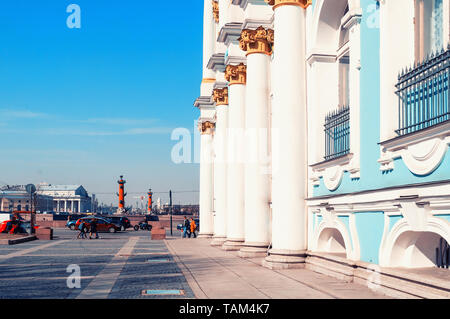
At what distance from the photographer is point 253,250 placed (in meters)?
21.2

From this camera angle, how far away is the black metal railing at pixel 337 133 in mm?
15289

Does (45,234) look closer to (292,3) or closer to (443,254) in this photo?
(292,3)

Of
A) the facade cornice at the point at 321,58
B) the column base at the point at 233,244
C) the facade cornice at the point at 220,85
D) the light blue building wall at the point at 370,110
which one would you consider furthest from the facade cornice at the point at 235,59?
the light blue building wall at the point at 370,110

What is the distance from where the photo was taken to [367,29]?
13469mm

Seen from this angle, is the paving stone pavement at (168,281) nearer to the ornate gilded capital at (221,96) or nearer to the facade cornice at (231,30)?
the facade cornice at (231,30)

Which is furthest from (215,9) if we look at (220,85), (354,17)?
(354,17)

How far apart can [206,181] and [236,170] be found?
1303 cm

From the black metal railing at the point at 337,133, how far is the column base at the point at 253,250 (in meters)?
5.59

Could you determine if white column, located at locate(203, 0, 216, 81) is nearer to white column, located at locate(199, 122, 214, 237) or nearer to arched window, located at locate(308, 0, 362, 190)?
white column, located at locate(199, 122, 214, 237)

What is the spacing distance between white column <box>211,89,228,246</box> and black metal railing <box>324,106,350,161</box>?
1437 centimetres

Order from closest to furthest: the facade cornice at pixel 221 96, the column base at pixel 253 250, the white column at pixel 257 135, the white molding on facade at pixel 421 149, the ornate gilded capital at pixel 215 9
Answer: the white molding on facade at pixel 421 149, the column base at pixel 253 250, the white column at pixel 257 135, the facade cornice at pixel 221 96, the ornate gilded capital at pixel 215 9

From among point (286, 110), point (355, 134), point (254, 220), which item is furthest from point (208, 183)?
point (355, 134)
